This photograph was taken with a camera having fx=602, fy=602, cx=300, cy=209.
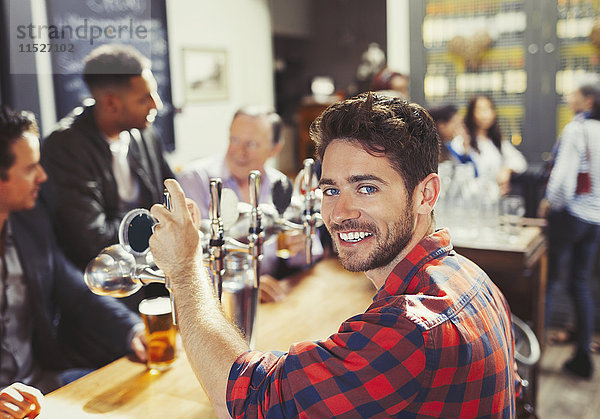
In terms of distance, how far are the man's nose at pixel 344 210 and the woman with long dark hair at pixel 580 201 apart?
276 cm

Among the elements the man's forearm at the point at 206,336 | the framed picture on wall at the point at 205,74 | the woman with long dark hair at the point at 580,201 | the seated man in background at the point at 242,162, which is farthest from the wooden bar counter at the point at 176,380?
the framed picture on wall at the point at 205,74

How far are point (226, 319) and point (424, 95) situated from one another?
403 centimetres

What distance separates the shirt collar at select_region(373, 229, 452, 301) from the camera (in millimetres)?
1020

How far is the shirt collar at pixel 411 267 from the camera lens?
3.34 feet

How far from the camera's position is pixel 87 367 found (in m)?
1.99

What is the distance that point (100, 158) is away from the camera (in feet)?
7.53

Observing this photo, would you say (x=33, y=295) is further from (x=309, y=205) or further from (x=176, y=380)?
(x=309, y=205)

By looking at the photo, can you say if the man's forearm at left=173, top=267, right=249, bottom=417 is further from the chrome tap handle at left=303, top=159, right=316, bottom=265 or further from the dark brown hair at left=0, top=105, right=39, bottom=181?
the dark brown hair at left=0, top=105, right=39, bottom=181

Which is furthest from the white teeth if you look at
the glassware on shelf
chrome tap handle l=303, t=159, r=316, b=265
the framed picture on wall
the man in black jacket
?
the framed picture on wall

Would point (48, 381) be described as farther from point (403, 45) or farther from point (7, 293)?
point (403, 45)

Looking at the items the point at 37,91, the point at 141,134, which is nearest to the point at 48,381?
the point at 141,134

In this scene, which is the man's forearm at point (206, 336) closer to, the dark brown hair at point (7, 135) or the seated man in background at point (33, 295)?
the seated man in background at point (33, 295)

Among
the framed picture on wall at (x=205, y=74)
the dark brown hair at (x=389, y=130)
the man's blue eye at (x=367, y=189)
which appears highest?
the framed picture on wall at (x=205, y=74)

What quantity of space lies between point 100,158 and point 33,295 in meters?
0.66
